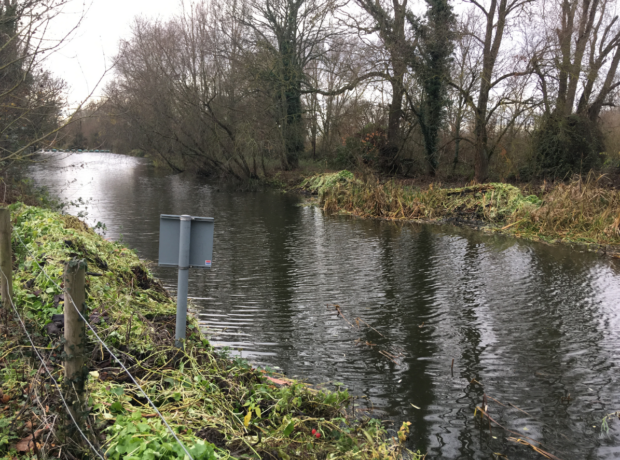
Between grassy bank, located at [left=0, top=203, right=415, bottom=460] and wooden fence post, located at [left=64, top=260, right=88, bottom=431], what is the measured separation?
0.14 m

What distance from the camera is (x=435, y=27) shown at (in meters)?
21.3

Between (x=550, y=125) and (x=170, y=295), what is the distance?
19.0m

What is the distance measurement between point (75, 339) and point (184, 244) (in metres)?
1.17

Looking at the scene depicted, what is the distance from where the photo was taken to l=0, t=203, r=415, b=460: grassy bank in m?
2.79

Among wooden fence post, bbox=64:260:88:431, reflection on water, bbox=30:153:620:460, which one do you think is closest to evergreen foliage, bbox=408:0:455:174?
reflection on water, bbox=30:153:620:460

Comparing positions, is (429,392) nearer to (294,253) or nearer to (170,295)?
(170,295)

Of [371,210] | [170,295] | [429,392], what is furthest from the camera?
[371,210]

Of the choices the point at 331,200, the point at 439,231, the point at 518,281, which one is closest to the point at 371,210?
the point at 331,200

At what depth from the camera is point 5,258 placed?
14.4 ft

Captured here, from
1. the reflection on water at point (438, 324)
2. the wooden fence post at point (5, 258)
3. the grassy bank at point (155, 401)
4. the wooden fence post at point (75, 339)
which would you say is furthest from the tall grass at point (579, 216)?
the wooden fence post at point (75, 339)

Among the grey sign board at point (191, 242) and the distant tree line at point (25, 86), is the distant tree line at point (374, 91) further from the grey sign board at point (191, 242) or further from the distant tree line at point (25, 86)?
the grey sign board at point (191, 242)

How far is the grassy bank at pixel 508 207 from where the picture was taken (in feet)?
40.9

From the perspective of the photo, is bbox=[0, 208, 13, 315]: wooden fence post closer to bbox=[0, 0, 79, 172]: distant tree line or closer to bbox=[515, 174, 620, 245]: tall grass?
bbox=[0, 0, 79, 172]: distant tree line

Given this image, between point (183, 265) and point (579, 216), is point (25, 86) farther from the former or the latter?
point (579, 216)
